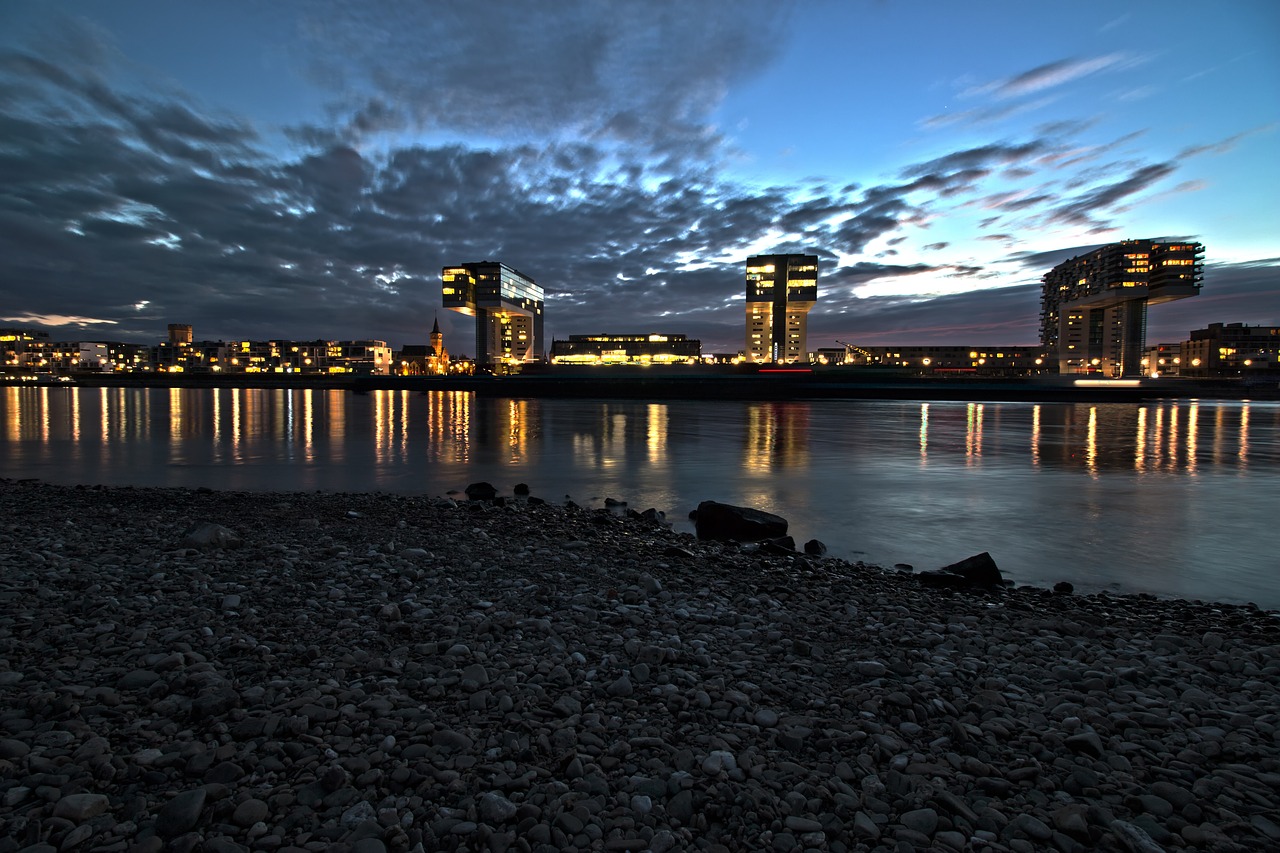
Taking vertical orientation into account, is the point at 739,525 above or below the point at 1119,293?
below

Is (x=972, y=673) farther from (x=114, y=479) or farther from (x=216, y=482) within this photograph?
(x=114, y=479)

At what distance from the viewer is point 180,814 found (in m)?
2.89

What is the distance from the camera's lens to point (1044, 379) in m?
110

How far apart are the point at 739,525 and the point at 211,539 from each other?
7.95 m

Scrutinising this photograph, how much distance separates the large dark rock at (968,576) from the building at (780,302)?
16679 centimetres

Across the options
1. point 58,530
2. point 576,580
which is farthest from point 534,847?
point 58,530

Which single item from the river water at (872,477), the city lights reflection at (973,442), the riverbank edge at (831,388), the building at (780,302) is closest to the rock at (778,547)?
the river water at (872,477)

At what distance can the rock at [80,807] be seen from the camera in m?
2.89

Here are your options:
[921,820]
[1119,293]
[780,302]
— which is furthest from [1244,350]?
[921,820]

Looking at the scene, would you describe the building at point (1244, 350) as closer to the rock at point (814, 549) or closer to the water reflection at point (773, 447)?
the water reflection at point (773, 447)

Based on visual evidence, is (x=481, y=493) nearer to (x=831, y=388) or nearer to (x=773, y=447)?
(x=773, y=447)

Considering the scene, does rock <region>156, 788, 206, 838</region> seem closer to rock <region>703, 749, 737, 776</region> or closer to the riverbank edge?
rock <region>703, 749, 737, 776</region>

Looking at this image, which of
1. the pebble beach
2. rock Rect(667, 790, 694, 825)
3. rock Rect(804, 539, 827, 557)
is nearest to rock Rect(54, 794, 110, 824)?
the pebble beach

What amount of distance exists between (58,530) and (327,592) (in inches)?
248
